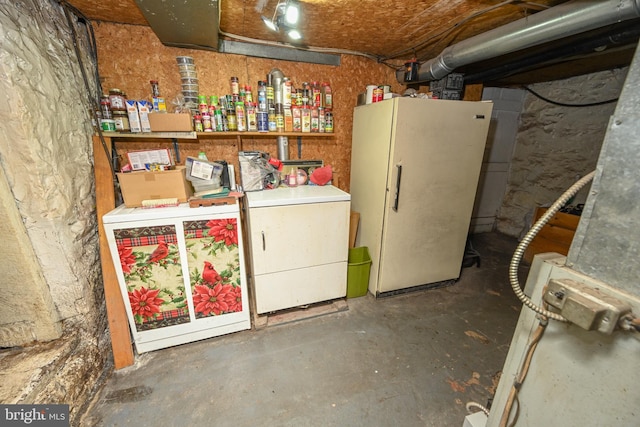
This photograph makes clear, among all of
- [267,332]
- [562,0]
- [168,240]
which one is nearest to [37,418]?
[168,240]

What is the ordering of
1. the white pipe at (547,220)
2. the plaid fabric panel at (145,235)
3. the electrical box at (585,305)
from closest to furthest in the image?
1. the electrical box at (585,305)
2. the white pipe at (547,220)
3. the plaid fabric panel at (145,235)

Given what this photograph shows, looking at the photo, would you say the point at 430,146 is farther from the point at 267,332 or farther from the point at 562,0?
the point at 267,332

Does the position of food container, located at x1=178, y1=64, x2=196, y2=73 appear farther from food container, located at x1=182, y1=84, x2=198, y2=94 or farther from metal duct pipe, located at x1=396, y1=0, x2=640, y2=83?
metal duct pipe, located at x1=396, y1=0, x2=640, y2=83

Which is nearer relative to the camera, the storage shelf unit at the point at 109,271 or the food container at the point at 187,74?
the storage shelf unit at the point at 109,271

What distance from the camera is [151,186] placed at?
1587mm

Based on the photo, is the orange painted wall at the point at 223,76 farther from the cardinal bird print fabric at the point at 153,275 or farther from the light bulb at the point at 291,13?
the cardinal bird print fabric at the point at 153,275

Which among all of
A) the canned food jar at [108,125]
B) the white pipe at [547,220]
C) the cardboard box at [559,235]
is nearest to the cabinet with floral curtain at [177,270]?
Result: the canned food jar at [108,125]

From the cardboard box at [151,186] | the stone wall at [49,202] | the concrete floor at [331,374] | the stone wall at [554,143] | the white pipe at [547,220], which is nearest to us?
the white pipe at [547,220]

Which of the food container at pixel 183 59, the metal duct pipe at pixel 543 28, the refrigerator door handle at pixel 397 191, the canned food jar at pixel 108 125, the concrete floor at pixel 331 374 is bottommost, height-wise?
the concrete floor at pixel 331 374

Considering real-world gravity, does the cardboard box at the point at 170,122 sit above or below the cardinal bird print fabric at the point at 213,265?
Answer: above

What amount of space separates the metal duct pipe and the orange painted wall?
790 mm

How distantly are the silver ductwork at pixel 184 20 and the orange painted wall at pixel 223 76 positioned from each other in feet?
0.57

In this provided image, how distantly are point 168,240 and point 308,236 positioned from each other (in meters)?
0.93

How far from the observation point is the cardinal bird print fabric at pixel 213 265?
1570 mm
